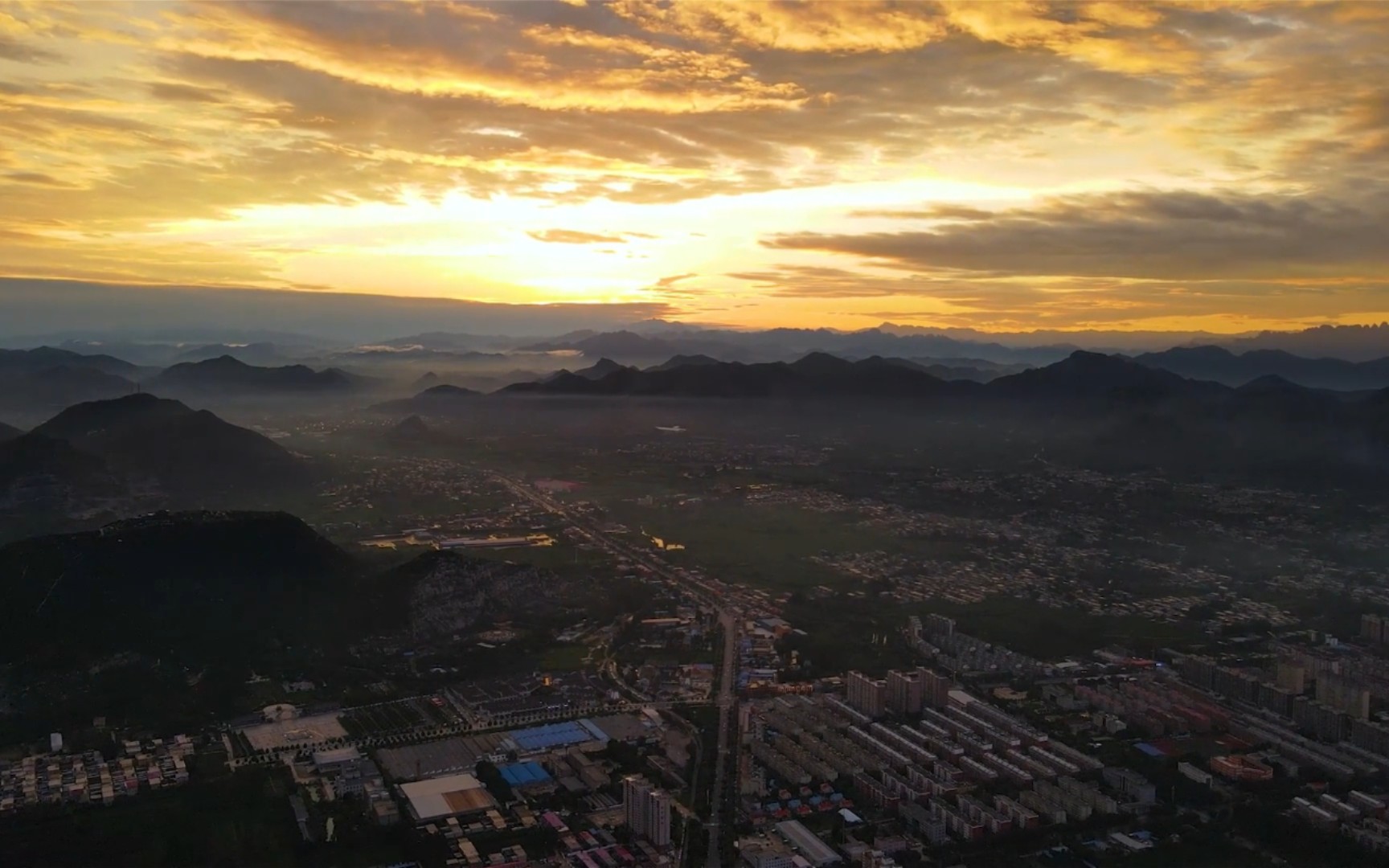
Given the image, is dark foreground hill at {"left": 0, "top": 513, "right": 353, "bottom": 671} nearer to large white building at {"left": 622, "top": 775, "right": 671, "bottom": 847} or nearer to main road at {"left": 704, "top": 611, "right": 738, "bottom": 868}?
main road at {"left": 704, "top": 611, "right": 738, "bottom": 868}

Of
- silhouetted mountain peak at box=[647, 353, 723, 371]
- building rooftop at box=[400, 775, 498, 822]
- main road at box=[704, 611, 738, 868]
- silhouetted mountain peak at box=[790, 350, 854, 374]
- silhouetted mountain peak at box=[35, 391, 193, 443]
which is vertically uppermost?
silhouetted mountain peak at box=[790, 350, 854, 374]

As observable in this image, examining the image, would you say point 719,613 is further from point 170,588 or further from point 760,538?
point 170,588

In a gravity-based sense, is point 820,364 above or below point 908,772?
above

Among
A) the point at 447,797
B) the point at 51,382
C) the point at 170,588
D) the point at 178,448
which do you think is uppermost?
the point at 51,382

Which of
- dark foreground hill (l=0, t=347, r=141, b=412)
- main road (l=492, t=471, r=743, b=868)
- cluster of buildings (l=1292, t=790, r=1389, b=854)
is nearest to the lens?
cluster of buildings (l=1292, t=790, r=1389, b=854)

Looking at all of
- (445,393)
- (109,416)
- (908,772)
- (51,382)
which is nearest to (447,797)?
(908,772)

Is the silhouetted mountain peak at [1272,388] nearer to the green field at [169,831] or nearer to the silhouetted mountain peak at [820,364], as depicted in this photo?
the silhouetted mountain peak at [820,364]

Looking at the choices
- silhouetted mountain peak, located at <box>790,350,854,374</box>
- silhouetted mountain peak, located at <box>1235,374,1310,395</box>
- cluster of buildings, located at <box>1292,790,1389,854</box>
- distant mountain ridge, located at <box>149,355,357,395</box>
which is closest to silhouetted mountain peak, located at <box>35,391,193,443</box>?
distant mountain ridge, located at <box>149,355,357,395</box>

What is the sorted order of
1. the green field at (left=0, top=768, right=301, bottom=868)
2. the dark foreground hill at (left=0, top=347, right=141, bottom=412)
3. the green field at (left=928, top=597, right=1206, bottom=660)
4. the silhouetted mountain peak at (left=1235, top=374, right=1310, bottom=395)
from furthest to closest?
the dark foreground hill at (left=0, top=347, right=141, bottom=412)
the silhouetted mountain peak at (left=1235, top=374, right=1310, bottom=395)
the green field at (left=928, top=597, right=1206, bottom=660)
the green field at (left=0, top=768, right=301, bottom=868)
